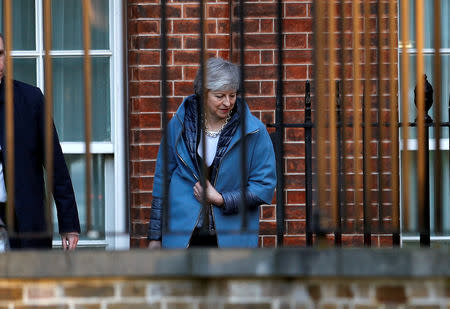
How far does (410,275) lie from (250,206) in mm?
1206

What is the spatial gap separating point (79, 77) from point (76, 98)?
0.14 meters

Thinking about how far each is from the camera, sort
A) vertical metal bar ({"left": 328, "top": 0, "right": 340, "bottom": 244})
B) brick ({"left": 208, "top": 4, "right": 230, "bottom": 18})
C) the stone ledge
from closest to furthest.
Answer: the stone ledge < vertical metal bar ({"left": 328, "top": 0, "right": 340, "bottom": 244}) < brick ({"left": 208, "top": 4, "right": 230, "bottom": 18})

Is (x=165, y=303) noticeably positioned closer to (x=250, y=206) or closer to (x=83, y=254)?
(x=83, y=254)

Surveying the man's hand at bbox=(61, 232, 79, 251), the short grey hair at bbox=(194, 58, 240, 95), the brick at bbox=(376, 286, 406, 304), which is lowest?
the brick at bbox=(376, 286, 406, 304)

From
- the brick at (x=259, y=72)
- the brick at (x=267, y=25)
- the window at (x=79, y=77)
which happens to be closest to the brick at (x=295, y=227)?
the brick at (x=259, y=72)

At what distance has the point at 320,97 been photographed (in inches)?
136

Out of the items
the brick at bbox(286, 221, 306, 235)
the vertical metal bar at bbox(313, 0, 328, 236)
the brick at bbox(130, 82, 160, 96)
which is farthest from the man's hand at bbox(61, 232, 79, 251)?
the brick at bbox(286, 221, 306, 235)

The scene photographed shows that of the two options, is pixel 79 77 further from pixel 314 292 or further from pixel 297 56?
pixel 314 292

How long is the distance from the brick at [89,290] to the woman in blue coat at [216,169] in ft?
3.33

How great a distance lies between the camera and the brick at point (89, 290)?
10.8 ft

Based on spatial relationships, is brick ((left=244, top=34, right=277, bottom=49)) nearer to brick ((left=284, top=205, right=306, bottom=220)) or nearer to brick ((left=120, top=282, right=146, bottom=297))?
brick ((left=284, top=205, right=306, bottom=220))

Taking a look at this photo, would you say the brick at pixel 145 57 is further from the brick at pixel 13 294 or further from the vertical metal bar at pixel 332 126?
the brick at pixel 13 294

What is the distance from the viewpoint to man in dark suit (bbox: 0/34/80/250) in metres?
3.99

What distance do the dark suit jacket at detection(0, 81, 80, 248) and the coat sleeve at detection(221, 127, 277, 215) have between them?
2.39 ft
